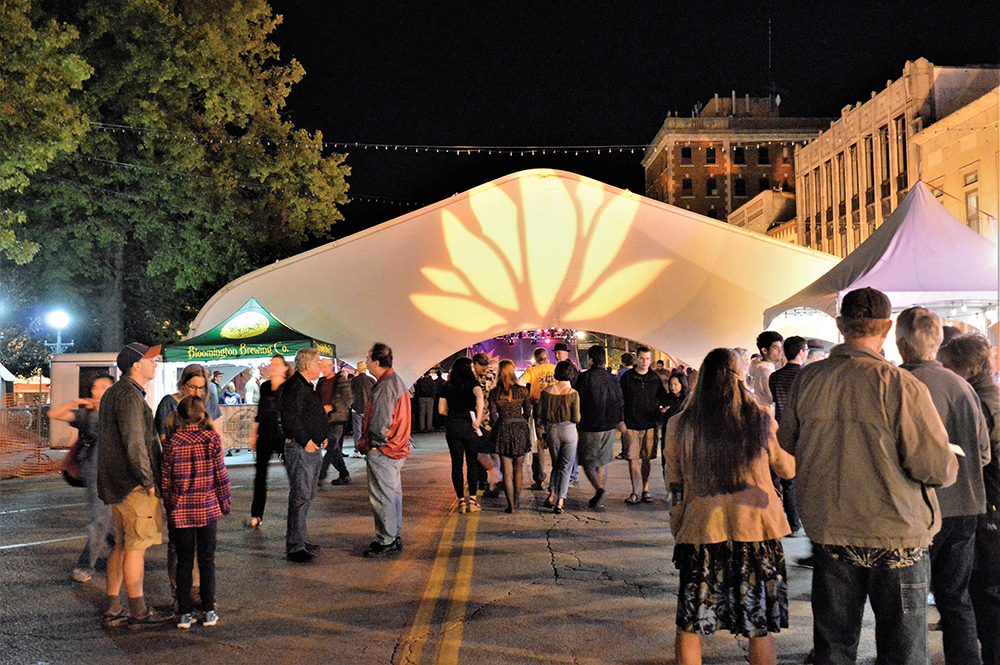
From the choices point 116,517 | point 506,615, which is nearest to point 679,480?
point 506,615

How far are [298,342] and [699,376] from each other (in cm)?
1205

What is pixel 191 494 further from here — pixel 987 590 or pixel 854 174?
pixel 854 174

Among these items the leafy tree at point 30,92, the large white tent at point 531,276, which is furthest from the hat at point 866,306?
the leafy tree at point 30,92

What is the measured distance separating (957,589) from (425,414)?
68.8 feet

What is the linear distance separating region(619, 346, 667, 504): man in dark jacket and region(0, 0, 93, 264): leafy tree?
1491cm

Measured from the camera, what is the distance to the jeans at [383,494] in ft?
26.8

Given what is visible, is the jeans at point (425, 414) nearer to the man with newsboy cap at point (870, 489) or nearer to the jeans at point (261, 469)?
the jeans at point (261, 469)

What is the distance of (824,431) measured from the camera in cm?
387

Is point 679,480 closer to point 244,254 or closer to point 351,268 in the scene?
point 351,268

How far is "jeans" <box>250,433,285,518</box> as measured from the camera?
9.80 meters

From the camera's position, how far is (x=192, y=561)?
5895mm

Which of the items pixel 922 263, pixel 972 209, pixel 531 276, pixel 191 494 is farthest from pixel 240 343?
pixel 972 209

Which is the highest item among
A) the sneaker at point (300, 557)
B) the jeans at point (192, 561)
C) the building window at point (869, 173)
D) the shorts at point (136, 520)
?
the building window at point (869, 173)

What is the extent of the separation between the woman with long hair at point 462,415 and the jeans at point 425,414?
13962 mm
